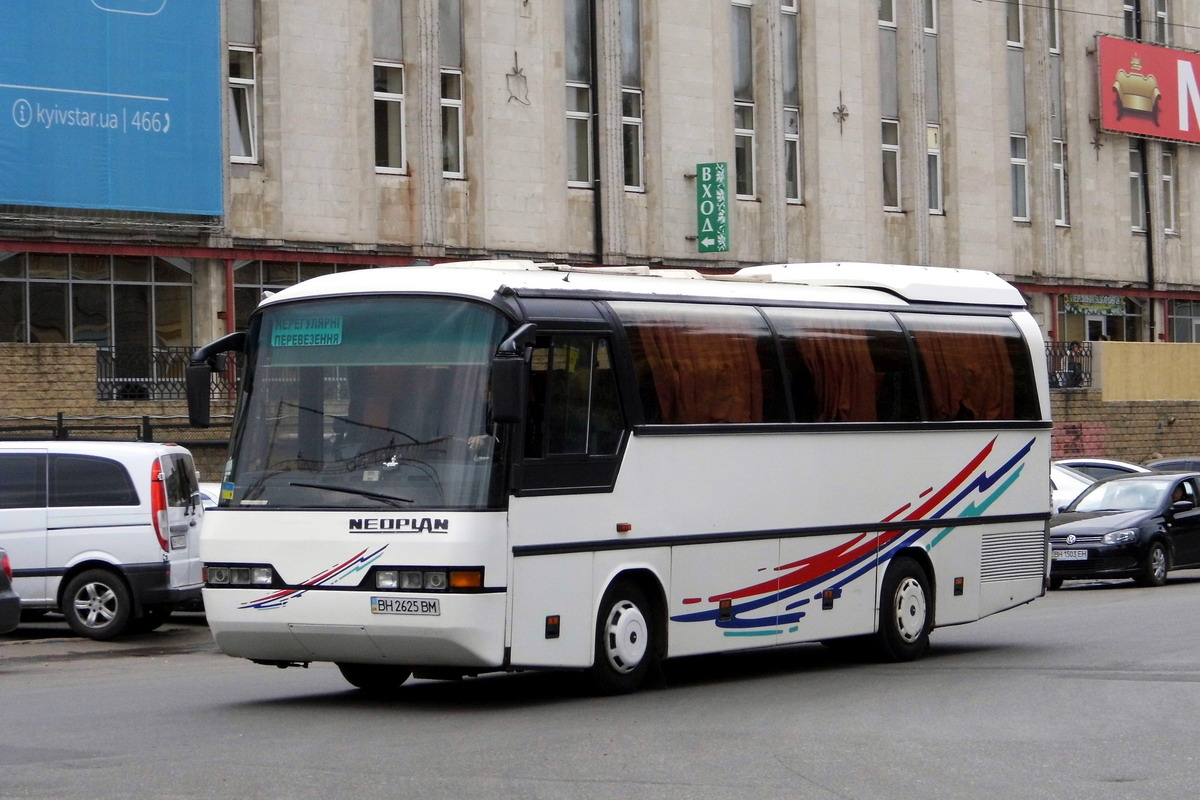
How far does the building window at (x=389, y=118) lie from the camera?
3456cm

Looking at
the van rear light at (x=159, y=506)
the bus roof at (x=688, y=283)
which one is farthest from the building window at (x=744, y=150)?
the van rear light at (x=159, y=506)

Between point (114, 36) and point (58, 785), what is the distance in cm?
2437

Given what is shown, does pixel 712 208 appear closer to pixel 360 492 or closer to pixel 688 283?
pixel 688 283

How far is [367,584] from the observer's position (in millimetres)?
11125

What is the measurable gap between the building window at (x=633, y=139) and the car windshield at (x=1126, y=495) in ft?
51.8

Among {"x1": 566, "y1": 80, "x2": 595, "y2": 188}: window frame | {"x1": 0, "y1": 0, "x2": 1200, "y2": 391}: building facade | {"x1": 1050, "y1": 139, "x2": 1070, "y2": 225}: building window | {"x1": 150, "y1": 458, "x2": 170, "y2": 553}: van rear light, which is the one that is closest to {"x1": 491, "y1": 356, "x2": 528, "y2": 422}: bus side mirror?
{"x1": 150, "y1": 458, "x2": 170, "y2": 553}: van rear light

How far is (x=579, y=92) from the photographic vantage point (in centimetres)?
3753

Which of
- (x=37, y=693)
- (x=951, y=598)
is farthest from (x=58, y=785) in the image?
(x=951, y=598)

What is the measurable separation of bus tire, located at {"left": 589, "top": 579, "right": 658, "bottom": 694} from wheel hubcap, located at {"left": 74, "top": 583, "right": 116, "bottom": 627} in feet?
24.3

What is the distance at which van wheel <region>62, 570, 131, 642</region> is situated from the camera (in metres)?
17.8

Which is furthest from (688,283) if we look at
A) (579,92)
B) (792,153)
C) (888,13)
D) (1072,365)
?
(1072,365)

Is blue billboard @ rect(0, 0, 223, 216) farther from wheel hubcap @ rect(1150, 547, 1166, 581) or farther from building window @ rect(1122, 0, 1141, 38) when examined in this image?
building window @ rect(1122, 0, 1141, 38)

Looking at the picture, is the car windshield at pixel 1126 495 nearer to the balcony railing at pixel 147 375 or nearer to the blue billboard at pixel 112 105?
the balcony railing at pixel 147 375

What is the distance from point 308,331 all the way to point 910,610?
18.7ft
